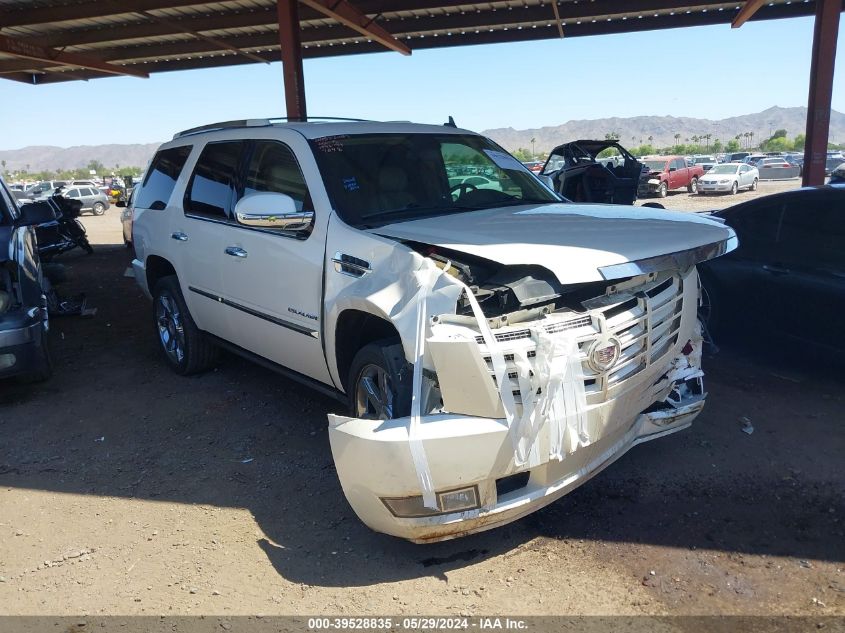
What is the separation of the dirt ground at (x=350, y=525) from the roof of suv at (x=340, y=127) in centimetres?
202

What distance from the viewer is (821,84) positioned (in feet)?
33.8

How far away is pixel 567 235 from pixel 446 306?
821mm

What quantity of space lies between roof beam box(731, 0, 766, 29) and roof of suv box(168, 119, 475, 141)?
8509 mm

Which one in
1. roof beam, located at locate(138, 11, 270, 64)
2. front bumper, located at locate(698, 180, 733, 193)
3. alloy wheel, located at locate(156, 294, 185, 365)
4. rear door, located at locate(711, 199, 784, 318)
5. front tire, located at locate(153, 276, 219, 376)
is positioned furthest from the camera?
front bumper, located at locate(698, 180, 733, 193)

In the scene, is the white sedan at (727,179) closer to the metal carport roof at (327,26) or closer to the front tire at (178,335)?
the metal carport roof at (327,26)

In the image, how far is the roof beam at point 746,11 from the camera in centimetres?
1116

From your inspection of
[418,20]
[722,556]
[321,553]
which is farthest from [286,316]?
[418,20]

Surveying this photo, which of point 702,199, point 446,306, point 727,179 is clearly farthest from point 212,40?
point 727,179

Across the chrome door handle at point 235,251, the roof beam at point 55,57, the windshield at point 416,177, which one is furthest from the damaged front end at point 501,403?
the roof beam at point 55,57

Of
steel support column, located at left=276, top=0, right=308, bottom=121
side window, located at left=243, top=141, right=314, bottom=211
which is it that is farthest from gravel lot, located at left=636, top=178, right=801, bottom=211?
side window, located at left=243, top=141, right=314, bottom=211

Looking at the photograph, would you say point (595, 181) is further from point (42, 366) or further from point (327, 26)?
point (42, 366)

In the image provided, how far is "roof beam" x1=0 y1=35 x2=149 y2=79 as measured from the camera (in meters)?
13.7

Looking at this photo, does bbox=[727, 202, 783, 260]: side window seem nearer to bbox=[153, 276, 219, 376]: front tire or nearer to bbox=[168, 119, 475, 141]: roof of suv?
bbox=[168, 119, 475, 141]: roof of suv

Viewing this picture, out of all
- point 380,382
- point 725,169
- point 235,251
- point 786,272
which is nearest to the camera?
point 380,382
